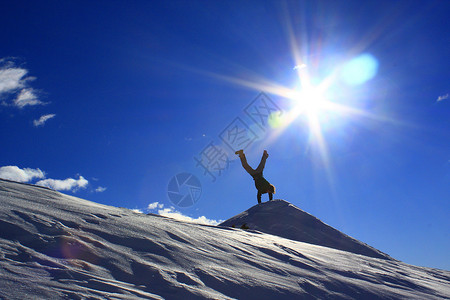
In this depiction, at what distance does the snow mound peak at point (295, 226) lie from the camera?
10.3m

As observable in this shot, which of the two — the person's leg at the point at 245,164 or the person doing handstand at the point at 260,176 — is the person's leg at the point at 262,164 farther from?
the person's leg at the point at 245,164

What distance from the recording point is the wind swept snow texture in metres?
2.79

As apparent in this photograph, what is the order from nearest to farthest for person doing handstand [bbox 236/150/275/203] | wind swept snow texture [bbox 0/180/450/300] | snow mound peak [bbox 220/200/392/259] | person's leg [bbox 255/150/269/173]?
wind swept snow texture [bbox 0/180/450/300] → snow mound peak [bbox 220/200/392/259] → person doing handstand [bbox 236/150/275/203] → person's leg [bbox 255/150/269/173]

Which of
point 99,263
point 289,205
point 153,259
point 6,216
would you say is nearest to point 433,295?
point 153,259

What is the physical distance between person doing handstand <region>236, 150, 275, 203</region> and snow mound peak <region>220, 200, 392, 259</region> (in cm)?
69

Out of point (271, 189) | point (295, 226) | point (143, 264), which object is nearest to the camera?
point (143, 264)

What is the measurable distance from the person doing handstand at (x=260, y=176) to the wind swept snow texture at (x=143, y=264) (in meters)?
7.61

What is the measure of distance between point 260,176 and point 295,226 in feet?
10.6

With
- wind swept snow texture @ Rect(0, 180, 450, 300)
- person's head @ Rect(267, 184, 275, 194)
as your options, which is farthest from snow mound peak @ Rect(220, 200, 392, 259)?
wind swept snow texture @ Rect(0, 180, 450, 300)

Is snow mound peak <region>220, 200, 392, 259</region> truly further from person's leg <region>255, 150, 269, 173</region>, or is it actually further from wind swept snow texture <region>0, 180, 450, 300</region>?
wind swept snow texture <region>0, 180, 450, 300</region>

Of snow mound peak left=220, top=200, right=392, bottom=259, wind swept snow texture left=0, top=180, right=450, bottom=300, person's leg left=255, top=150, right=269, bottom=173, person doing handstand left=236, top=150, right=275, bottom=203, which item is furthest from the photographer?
person's leg left=255, top=150, right=269, bottom=173

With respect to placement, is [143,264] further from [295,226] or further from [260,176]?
[260,176]

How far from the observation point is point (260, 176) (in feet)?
45.0

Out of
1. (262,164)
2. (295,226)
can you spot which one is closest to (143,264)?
(295,226)
